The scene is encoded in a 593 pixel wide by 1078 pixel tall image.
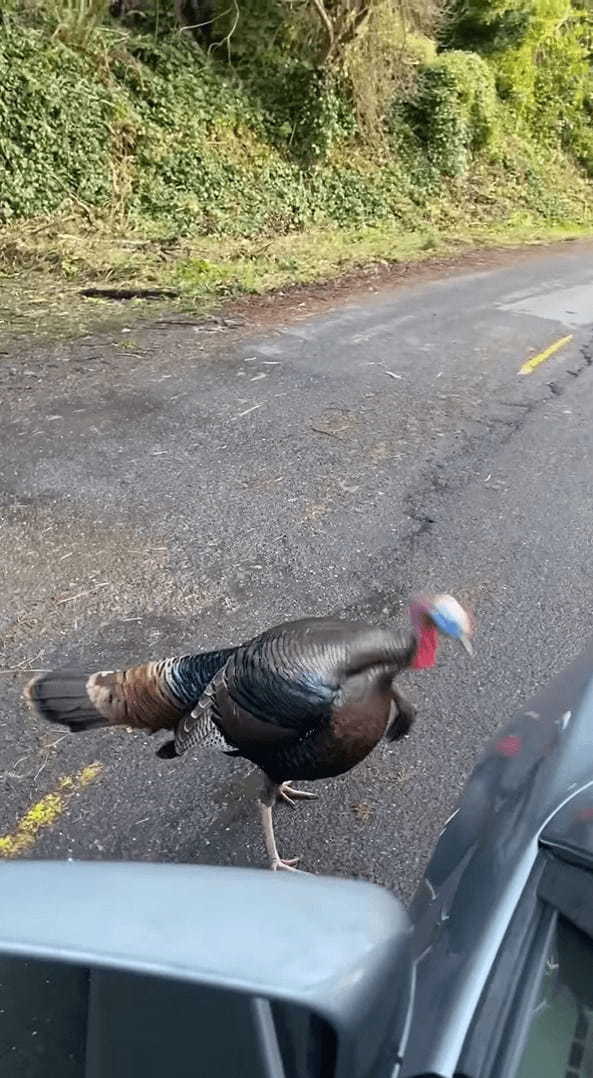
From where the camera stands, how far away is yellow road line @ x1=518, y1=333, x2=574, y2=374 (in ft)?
29.7

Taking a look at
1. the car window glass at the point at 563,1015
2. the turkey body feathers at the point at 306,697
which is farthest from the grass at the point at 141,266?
the car window glass at the point at 563,1015

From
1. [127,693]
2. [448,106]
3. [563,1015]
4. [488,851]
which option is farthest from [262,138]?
[563,1015]

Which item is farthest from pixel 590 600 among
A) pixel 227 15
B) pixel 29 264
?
pixel 227 15

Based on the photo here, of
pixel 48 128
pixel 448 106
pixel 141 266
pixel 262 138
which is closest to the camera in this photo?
pixel 141 266

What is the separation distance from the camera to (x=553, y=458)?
7.04 meters

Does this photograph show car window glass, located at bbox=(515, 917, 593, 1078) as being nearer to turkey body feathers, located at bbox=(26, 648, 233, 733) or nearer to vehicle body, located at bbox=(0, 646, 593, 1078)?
vehicle body, located at bbox=(0, 646, 593, 1078)

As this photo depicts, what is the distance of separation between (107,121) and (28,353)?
23.5ft

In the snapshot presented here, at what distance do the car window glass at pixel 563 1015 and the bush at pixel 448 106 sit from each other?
20372mm

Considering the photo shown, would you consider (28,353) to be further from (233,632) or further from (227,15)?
(227,15)

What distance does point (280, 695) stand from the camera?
9.91 ft

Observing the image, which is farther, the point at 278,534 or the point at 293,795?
the point at 278,534

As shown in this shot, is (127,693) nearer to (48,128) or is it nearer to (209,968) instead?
(209,968)

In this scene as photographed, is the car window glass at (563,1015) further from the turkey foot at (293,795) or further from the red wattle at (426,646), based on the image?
the turkey foot at (293,795)

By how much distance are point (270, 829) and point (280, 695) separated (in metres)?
0.64
